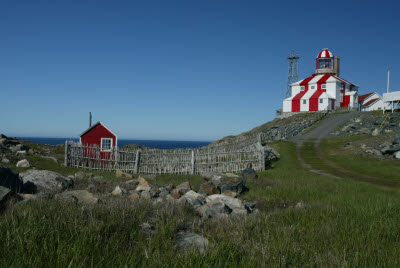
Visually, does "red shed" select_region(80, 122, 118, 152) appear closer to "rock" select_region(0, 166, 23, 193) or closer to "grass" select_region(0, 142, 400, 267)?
"rock" select_region(0, 166, 23, 193)

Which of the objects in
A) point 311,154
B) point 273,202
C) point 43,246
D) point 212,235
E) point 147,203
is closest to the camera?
point 43,246

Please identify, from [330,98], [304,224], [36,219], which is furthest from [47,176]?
[330,98]

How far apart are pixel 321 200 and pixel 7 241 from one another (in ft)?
25.0

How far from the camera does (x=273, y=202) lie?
938 cm

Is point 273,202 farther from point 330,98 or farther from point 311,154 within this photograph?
point 330,98

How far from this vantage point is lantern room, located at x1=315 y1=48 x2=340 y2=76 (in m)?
62.2

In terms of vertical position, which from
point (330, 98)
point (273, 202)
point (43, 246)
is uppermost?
point (330, 98)

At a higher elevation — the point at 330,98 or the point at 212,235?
the point at 330,98

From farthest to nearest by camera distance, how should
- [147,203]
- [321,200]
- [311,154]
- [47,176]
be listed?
[311,154] → [47,176] → [321,200] → [147,203]

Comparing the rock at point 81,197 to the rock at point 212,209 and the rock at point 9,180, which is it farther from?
the rock at point 212,209

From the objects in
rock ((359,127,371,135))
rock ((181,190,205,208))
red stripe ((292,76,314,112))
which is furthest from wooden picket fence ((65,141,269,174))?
red stripe ((292,76,314,112))

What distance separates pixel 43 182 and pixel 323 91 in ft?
191

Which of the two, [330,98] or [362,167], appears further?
[330,98]

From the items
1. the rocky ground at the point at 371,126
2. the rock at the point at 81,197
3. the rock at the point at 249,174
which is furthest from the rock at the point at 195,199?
the rocky ground at the point at 371,126
